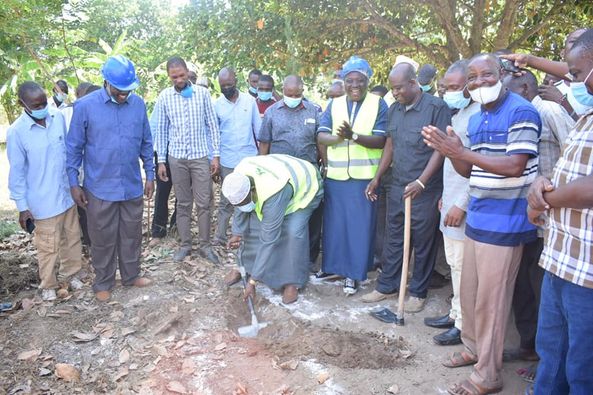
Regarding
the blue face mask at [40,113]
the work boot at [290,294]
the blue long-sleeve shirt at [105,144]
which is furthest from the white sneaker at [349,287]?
the blue face mask at [40,113]


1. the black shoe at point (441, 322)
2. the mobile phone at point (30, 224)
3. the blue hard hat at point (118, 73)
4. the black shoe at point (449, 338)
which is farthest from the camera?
the mobile phone at point (30, 224)

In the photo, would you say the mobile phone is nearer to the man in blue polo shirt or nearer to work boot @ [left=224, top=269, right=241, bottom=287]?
work boot @ [left=224, top=269, right=241, bottom=287]

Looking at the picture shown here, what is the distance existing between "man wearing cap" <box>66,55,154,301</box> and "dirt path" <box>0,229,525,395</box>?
1.38 feet

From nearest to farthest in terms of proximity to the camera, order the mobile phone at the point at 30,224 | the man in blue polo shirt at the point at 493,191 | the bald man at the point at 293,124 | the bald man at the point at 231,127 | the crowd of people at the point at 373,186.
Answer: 1. the crowd of people at the point at 373,186
2. the man in blue polo shirt at the point at 493,191
3. the mobile phone at the point at 30,224
4. the bald man at the point at 293,124
5. the bald man at the point at 231,127

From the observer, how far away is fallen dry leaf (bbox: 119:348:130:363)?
148 inches

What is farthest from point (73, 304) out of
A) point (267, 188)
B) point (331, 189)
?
point (331, 189)

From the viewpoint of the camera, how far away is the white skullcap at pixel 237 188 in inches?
160

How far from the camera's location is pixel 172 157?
544cm

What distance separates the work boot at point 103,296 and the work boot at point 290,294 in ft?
5.60

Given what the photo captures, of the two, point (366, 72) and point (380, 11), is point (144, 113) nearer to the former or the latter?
point (366, 72)

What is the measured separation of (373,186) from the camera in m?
4.60

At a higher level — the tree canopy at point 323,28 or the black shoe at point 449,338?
the tree canopy at point 323,28

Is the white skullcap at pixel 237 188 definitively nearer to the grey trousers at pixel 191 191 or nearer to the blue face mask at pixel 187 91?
the grey trousers at pixel 191 191

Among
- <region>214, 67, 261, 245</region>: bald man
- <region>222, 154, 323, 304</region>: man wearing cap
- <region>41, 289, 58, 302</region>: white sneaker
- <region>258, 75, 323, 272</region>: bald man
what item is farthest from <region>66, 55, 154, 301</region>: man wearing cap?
<region>258, 75, 323, 272</region>: bald man
